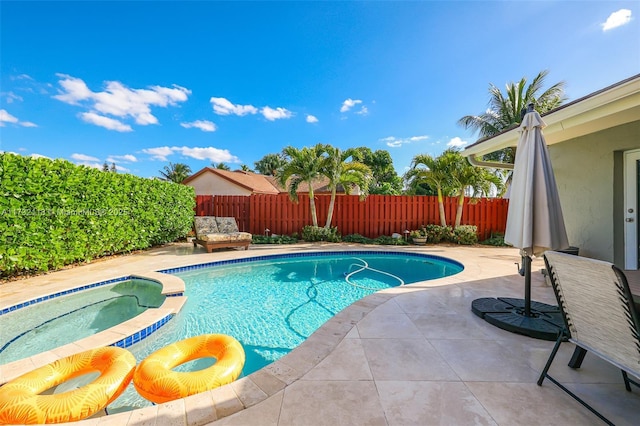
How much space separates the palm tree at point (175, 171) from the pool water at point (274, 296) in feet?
87.3

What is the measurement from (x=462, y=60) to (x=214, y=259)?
9.31 meters

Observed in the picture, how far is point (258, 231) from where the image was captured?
11.8m

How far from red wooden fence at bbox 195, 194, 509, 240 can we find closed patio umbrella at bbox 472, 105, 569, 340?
330 inches

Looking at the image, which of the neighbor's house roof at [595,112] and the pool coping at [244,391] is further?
the neighbor's house roof at [595,112]

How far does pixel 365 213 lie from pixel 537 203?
873 cm

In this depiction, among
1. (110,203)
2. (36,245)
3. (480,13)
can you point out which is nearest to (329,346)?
(36,245)

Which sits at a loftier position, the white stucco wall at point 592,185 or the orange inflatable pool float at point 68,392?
the white stucco wall at point 592,185

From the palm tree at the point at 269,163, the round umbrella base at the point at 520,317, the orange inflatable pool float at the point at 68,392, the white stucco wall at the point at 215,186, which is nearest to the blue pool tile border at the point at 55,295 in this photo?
the orange inflatable pool float at the point at 68,392

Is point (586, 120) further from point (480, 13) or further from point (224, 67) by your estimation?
point (224, 67)

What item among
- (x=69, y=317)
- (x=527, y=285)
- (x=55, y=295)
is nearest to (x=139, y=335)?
(x=69, y=317)

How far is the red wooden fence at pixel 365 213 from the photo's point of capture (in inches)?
432

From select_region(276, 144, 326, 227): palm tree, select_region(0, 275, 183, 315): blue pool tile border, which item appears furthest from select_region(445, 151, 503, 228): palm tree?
select_region(0, 275, 183, 315): blue pool tile border

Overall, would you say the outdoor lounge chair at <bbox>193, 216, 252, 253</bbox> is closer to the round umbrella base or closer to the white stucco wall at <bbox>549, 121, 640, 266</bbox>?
the round umbrella base

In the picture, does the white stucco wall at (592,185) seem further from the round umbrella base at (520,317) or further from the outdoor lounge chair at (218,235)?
the outdoor lounge chair at (218,235)
